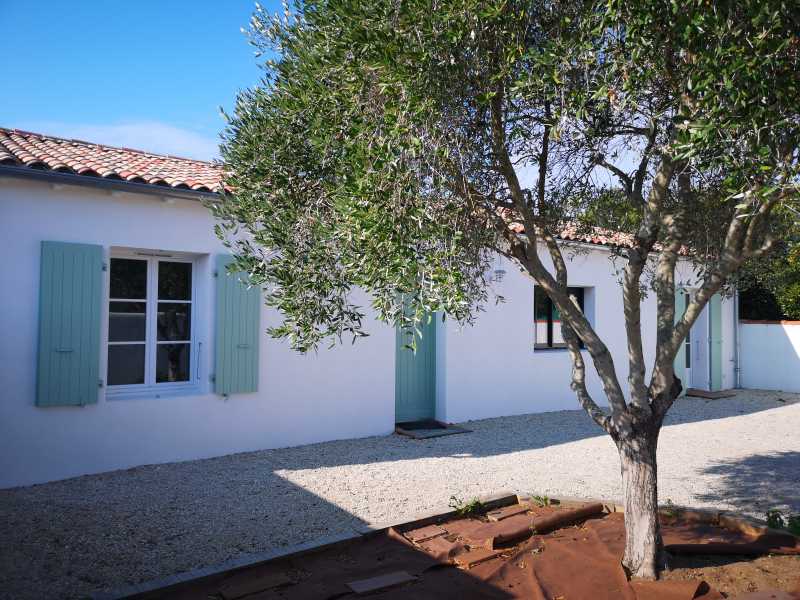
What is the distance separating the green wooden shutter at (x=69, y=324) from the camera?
6.38 m

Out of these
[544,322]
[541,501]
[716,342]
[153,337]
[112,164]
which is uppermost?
[112,164]

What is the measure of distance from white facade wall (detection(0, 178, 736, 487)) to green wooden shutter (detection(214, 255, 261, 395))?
0.14 m

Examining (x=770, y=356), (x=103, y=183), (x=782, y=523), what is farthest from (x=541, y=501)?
(x=770, y=356)

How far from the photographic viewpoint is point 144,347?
7.38 metres

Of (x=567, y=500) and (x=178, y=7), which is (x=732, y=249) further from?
(x=178, y=7)

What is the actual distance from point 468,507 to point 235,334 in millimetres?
3729

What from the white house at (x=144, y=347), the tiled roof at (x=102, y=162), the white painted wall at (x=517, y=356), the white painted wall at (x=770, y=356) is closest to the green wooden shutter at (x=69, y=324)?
the white house at (x=144, y=347)

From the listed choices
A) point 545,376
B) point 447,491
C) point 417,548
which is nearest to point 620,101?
point 417,548

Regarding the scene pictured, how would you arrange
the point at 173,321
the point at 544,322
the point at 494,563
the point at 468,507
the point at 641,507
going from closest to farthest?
1. the point at 641,507
2. the point at 494,563
3. the point at 468,507
4. the point at 173,321
5. the point at 544,322

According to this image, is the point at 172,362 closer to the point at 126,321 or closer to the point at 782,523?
the point at 126,321

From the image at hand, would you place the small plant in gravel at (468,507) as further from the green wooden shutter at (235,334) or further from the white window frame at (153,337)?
the white window frame at (153,337)

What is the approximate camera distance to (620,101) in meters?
3.80

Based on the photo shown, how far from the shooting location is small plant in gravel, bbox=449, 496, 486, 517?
5.42 metres

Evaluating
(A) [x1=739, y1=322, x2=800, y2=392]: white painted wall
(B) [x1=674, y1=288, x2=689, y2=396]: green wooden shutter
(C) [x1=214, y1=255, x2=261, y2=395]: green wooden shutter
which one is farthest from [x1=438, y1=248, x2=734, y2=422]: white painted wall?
(A) [x1=739, y1=322, x2=800, y2=392]: white painted wall
